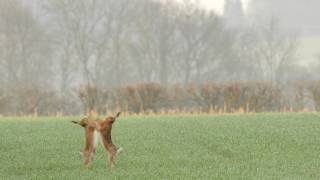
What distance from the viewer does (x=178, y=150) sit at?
53.6 feet

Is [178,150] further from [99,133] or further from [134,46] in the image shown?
[134,46]

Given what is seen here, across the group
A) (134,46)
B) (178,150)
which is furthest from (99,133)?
(134,46)

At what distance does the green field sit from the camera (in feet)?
44.7

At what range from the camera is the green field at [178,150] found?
1361 centimetres

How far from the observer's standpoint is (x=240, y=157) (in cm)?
1546

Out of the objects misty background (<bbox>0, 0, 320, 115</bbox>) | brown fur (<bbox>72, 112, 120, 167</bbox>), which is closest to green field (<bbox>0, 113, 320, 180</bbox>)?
brown fur (<bbox>72, 112, 120, 167</bbox>)

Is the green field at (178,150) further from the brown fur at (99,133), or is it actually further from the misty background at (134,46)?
the misty background at (134,46)

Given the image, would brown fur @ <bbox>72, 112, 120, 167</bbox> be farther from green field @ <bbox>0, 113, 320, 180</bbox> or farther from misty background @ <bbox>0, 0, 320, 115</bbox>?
misty background @ <bbox>0, 0, 320, 115</bbox>

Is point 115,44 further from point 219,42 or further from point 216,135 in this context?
point 216,135

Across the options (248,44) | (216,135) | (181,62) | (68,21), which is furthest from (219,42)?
(216,135)

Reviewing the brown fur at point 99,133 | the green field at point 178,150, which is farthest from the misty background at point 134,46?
the brown fur at point 99,133

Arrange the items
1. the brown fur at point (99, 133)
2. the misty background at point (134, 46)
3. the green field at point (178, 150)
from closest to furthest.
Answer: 1. the brown fur at point (99, 133)
2. the green field at point (178, 150)
3. the misty background at point (134, 46)

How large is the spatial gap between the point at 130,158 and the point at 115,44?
54.3 meters

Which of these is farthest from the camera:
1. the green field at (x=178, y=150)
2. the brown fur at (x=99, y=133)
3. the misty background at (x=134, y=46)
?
the misty background at (x=134, y=46)
